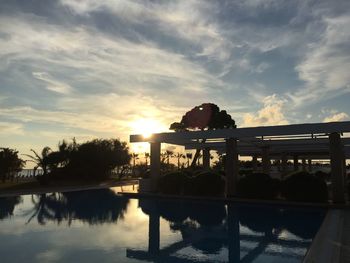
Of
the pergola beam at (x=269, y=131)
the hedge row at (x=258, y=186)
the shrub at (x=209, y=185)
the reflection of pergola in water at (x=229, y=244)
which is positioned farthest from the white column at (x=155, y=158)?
the reflection of pergola in water at (x=229, y=244)

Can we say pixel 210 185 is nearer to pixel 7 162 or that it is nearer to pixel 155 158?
pixel 155 158

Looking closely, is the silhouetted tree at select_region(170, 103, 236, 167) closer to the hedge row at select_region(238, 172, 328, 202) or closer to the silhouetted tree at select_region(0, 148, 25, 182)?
the silhouetted tree at select_region(0, 148, 25, 182)

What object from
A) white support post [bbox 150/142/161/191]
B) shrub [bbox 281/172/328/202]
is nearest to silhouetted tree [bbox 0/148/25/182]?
white support post [bbox 150/142/161/191]

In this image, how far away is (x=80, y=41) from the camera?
Result: 16.6 meters

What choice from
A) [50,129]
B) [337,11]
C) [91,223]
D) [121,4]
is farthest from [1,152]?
[337,11]

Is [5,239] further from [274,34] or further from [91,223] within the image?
[274,34]

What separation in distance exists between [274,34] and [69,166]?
1181 inches

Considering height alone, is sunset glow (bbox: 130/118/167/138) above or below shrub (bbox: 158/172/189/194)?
above

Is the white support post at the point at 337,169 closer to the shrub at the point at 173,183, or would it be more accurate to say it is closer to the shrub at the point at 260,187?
the shrub at the point at 260,187

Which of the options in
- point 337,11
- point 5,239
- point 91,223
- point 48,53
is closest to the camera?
point 5,239

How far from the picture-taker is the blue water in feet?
33.3

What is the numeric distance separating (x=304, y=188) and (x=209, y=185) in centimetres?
572

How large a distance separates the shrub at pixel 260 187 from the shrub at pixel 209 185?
5.49 feet

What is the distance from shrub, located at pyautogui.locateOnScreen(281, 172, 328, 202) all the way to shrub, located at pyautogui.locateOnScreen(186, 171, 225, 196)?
3.90 m
